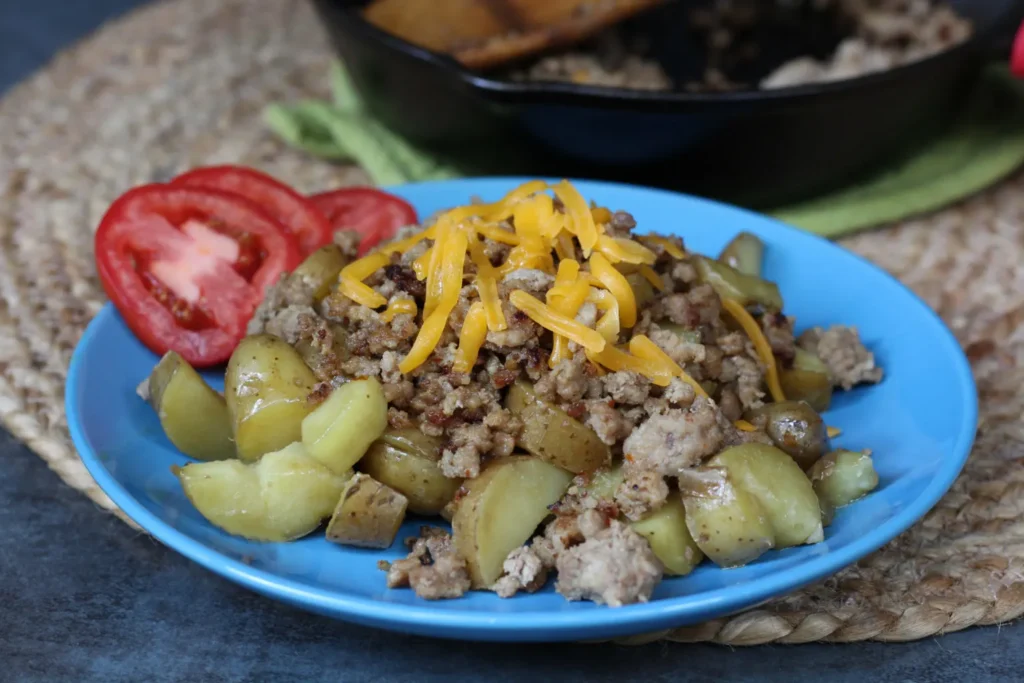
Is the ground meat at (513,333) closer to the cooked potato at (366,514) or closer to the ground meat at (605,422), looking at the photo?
the ground meat at (605,422)

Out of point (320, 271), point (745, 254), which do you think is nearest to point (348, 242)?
point (320, 271)

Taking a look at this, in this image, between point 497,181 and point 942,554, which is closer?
point 942,554

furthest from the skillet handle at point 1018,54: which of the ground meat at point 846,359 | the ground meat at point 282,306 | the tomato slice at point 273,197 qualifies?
the ground meat at point 282,306

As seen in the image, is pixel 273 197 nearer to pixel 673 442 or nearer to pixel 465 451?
pixel 465 451

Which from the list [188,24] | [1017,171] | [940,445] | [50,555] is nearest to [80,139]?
[188,24]

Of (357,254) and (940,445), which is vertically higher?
(940,445)

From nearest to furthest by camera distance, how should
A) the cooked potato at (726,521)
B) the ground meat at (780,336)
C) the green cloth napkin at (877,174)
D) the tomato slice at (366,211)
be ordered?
the cooked potato at (726,521)
the ground meat at (780,336)
the tomato slice at (366,211)
the green cloth napkin at (877,174)

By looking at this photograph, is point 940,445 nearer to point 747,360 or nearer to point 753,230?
point 747,360
